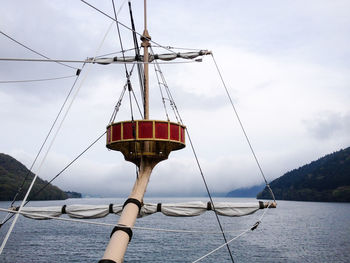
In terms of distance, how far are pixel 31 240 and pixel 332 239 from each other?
7112cm

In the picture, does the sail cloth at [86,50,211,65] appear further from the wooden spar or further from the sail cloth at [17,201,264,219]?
the sail cloth at [17,201,264,219]

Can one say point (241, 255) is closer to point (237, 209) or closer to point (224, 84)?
point (237, 209)

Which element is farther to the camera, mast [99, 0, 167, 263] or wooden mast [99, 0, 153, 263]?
mast [99, 0, 167, 263]

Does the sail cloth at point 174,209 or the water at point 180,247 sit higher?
the water at point 180,247

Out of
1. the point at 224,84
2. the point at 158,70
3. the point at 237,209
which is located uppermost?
the point at 158,70

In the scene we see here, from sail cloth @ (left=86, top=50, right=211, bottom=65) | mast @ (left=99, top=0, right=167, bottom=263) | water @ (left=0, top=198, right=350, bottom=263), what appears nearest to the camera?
mast @ (left=99, top=0, right=167, bottom=263)

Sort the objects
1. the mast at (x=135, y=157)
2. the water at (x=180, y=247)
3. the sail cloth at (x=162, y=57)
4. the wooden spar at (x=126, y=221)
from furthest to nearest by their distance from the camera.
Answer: the water at (x=180, y=247), the sail cloth at (x=162, y=57), the mast at (x=135, y=157), the wooden spar at (x=126, y=221)

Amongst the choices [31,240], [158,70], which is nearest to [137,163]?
[158,70]

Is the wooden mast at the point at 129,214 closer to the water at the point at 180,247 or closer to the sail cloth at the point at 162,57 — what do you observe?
the sail cloth at the point at 162,57

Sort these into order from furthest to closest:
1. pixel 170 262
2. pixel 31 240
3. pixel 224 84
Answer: pixel 31 240 → pixel 170 262 → pixel 224 84

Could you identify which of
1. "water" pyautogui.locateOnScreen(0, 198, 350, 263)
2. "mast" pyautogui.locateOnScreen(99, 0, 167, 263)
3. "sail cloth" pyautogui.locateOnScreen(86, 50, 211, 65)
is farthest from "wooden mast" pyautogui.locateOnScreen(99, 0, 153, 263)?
"water" pyautogui.locateOnScreen(0, 198, 350, 263)

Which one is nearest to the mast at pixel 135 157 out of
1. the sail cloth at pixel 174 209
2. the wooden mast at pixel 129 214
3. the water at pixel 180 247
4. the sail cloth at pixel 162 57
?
the wooden mast at pixel 129 214

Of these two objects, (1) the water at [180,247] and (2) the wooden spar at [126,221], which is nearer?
(2) the wooden spar at [126,221]

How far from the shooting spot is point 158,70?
14555mm
